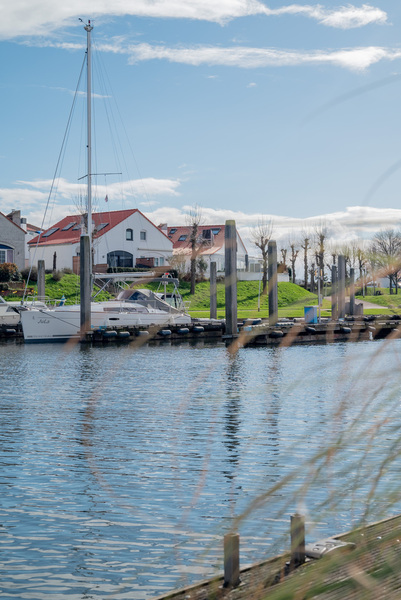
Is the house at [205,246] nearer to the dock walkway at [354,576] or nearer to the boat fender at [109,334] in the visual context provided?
the boat fender at [109,334]

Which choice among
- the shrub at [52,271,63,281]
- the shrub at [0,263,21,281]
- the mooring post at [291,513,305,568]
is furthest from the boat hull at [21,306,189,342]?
the mooring post at [291,513,305,568]

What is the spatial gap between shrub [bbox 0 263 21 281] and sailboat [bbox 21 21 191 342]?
22.8m

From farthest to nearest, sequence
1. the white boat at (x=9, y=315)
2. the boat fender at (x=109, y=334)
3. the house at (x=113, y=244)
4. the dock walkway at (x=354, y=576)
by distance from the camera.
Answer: the house at (x=113, y=244) → the white boat at (x=9, y=315) → the boat fender at (x=109, y=334) → the dock walkway at (x=354, y=576)

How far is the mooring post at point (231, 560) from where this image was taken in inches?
163

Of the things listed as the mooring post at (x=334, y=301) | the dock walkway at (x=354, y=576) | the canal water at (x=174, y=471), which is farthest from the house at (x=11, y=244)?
the dock walkway at (x=354, y=576)

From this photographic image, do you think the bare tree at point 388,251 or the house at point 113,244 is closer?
the bare tree at point 388,251

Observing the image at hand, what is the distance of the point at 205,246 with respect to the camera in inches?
3211

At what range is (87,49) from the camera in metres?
42.1

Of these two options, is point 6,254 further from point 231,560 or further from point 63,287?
point 231,560

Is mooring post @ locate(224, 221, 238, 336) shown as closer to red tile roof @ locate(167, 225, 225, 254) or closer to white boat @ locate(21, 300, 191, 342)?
white boat @ locate(21, 300, 191, 342)

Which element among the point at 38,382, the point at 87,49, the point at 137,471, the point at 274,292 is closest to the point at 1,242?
the point at 87,49

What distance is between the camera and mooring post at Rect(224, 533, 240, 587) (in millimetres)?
4151

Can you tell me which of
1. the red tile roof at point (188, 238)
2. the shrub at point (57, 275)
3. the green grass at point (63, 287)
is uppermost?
the red tile roof at point (188, 238)

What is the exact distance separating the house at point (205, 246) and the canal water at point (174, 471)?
187 feet
